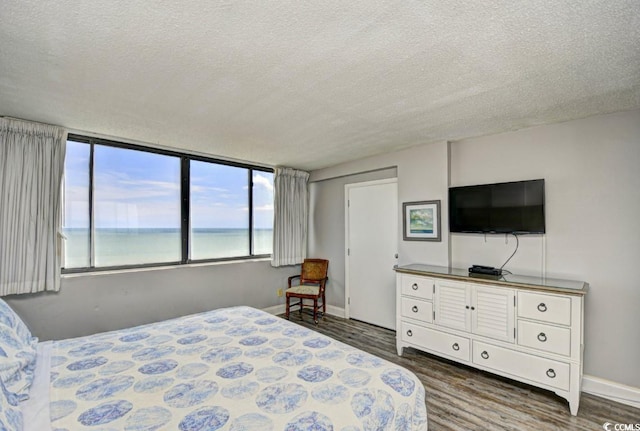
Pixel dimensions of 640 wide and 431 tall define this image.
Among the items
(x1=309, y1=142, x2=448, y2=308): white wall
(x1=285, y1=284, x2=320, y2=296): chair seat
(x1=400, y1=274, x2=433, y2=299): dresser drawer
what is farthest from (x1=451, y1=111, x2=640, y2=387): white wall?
(x1=285, y1=284, x2=320, y2=296): chair seat

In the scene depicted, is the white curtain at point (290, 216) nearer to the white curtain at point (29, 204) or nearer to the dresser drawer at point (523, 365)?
the white curtain at point (29, 204)

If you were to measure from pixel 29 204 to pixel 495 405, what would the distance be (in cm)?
447

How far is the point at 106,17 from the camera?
142cm

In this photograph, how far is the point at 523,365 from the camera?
8.45 ft

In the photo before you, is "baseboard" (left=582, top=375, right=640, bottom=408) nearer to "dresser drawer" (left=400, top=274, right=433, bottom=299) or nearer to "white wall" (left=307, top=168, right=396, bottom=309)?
"dresser drawer" (left=400, top=274, right=433, bottom=299)

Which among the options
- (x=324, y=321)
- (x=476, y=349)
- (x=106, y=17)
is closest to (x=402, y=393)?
(x=476, y=349)

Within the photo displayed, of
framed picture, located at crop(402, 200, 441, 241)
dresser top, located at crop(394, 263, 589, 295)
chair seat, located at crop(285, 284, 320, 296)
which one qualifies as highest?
framed picture, located at crop(402, 200, 441, 241)

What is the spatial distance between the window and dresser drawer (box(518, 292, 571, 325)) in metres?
3.48

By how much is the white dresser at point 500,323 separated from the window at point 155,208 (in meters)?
2.51

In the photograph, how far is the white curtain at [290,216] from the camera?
4797 mm

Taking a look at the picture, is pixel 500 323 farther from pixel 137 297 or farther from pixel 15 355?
pixel 137 297

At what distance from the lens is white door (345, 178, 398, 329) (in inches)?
166

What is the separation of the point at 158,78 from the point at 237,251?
2936 mm

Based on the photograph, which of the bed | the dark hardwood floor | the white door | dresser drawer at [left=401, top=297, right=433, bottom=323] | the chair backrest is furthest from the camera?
the chair backrest
